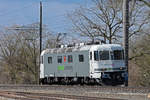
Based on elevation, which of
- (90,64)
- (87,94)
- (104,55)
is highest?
(104,55)

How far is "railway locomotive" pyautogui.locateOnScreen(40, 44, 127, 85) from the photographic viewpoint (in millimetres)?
26438

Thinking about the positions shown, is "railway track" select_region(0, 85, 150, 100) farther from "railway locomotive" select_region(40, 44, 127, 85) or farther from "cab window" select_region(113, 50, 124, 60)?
"cab window" select_region(113, 50, 124, 60)

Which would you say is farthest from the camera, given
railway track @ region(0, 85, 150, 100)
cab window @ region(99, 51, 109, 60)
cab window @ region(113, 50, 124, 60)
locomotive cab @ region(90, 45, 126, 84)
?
cab window @ region(113, 50, 124, 60)

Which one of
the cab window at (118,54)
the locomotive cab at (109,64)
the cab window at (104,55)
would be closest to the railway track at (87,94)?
the locomotive cab at (109,64)

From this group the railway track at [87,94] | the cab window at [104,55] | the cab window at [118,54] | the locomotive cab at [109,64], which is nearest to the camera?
the railway track at [87,94]

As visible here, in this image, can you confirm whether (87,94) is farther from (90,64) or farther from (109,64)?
(90,64)

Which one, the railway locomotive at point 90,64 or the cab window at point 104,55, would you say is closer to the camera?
the railway locomotive at point 90,64

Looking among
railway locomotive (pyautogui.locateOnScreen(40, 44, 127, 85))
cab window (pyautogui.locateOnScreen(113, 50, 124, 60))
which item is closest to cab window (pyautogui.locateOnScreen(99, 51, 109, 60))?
railway locomotive (pyautogui.locateOnScreen(40, 44, 127, 85))

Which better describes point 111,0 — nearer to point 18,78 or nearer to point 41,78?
point 41,78

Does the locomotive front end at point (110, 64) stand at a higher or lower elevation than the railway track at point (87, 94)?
higher

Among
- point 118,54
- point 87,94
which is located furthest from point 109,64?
point 87,94

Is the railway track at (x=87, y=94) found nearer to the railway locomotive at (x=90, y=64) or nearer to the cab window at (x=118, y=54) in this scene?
the railway locomotive at (x=90, y=64)

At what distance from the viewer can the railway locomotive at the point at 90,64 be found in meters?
26.4

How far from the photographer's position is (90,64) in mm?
27094
